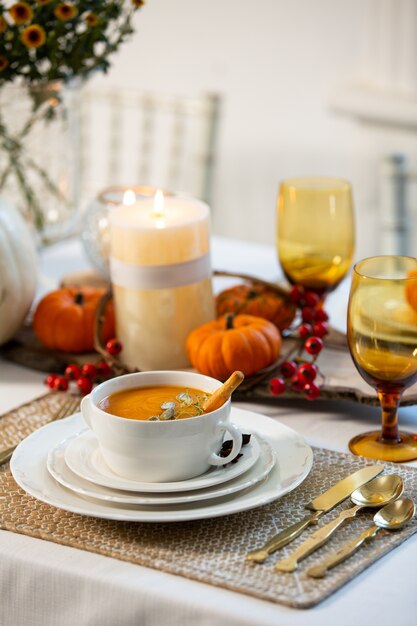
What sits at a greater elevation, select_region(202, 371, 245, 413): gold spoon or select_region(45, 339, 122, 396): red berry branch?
select_region(202, 371, 245, 413): gold spoon

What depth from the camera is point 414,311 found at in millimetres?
843

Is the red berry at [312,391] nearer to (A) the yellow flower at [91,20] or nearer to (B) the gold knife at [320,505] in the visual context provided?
(B) the gold knife at [320,505]

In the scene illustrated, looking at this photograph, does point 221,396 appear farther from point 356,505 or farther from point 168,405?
point 356,505

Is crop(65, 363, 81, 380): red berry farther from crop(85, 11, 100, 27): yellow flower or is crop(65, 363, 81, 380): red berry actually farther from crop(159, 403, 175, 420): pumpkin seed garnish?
crop(85, 11, 100, 27): yellow flower

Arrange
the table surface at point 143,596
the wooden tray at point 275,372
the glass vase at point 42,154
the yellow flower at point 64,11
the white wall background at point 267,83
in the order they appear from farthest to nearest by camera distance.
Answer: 1. the white wall background at point 267,83
2. the glass vase at point 42,154
3. the yellow flower at point 64,11
4. the wooden tray at point 275,372
5. the table surface at point 143,596

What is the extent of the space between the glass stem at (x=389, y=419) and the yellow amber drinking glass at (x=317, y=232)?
37 centimetres

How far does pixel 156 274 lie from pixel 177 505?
42 centimetres

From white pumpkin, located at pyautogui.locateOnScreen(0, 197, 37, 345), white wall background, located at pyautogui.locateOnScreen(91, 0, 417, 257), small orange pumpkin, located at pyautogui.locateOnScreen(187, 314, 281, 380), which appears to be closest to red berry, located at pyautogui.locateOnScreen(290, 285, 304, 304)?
small orange pumpkin, located at pyautogui.locateOnScreen(187, 314, 281, 380)

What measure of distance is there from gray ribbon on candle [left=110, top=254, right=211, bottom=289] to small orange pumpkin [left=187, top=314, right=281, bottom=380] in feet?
0.25

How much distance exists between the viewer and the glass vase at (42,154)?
4.56 feet

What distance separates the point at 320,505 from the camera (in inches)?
31.0

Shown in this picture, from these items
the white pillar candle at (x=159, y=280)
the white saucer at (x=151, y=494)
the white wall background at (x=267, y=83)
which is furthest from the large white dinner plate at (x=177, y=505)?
the white wall background at (x=267, y=83)

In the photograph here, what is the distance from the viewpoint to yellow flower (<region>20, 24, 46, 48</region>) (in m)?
1.23

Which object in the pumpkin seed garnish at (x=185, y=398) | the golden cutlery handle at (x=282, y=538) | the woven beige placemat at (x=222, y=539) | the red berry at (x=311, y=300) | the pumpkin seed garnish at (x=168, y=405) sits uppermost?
the pumpkin seed garnish at (x=168, y=405)
